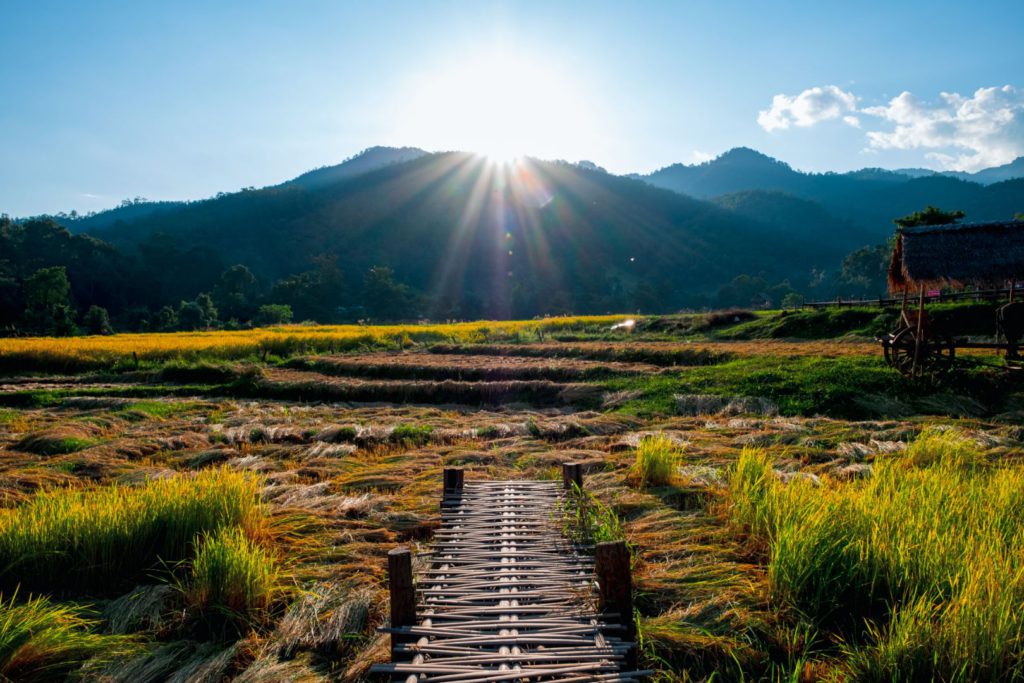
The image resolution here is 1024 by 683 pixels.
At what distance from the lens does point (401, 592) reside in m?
2.47

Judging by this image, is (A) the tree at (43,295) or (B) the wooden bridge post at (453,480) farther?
(A) the tree at (43,295)

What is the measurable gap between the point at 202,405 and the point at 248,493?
8697mm

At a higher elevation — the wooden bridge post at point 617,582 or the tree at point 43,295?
the tree at point 43,295

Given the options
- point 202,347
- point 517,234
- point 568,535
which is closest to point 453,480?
point 568,535

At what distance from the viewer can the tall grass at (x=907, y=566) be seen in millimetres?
2123

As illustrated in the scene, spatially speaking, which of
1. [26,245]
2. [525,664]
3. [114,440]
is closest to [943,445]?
[525,664]

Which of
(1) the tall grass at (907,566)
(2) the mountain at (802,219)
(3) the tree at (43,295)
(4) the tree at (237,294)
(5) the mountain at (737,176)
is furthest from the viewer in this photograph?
(5) the mountain at (737,176)

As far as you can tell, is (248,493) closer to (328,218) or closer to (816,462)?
(816,462)

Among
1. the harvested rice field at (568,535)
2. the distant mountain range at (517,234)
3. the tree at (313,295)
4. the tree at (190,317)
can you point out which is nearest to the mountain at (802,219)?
the distant mountain range at (517,234)

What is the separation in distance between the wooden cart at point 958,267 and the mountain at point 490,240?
5287cm

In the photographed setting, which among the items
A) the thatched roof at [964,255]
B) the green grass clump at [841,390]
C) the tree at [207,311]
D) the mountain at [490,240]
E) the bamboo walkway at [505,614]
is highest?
the mountain at [490,240]

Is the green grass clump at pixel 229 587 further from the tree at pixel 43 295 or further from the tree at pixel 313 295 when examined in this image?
the tree at pixel 313 295

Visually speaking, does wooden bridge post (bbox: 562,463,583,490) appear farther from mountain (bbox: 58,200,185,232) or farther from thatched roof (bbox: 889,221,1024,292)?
mountain (bbox: 58,200,185,232)

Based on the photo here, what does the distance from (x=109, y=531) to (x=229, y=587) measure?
1132mm
